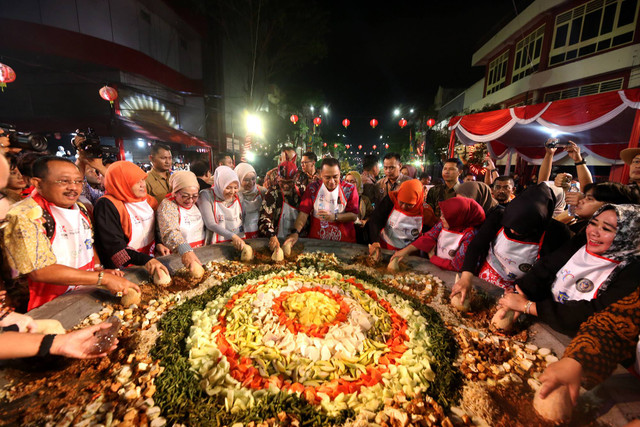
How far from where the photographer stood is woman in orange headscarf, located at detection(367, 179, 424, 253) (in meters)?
3.39

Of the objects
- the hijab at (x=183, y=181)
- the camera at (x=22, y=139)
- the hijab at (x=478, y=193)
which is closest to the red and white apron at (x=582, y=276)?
the hijab at (x=478, y=193)

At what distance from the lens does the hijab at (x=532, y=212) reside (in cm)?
226

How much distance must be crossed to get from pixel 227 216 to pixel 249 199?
0.49 meters

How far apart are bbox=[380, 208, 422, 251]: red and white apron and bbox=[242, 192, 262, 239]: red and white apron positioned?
2.03 metres

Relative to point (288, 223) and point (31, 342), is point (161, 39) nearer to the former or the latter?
point (288, 223)

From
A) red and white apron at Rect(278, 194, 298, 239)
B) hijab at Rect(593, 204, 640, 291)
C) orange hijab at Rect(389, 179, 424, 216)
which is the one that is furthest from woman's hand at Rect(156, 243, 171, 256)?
hijab at Rect(593, 204, 640, 291)

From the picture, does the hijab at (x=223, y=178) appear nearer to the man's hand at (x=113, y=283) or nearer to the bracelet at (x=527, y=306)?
the man's hand at (x=113, y=283)

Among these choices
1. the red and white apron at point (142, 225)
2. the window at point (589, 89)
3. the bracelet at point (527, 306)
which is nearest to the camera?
the bracelet at point (527, 306)

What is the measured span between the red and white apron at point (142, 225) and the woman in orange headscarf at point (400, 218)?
272cm

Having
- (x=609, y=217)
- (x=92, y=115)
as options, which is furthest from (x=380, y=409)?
(x=92, y=115)

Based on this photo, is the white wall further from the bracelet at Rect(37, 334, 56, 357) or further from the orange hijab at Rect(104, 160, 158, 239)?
the bracelet at Rect(37, 334, 56, 357)

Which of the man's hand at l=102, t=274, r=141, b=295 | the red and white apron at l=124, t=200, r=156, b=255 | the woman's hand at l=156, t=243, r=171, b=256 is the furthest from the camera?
the woman's hand at l=156, t=243, r=171, b=256

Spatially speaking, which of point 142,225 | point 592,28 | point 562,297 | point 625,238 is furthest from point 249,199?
point 592,28

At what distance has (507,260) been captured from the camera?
2.54 meters
